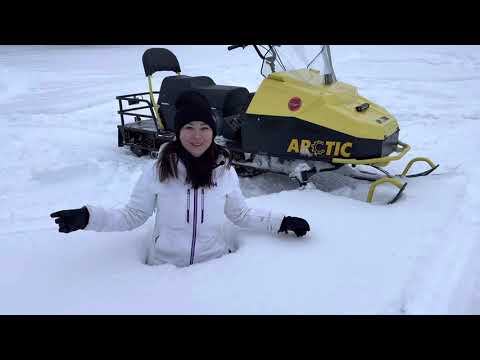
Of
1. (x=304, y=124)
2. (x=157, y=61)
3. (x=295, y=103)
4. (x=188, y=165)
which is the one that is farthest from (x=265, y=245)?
(x=157, y=61)

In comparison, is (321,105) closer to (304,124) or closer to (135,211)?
(304,124)

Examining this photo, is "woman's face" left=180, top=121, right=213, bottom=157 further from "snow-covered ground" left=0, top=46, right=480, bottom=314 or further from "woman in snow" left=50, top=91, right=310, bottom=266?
"snow-covered ground" left=0, top=46, right=480, bottom=314

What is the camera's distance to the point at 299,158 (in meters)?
3.86

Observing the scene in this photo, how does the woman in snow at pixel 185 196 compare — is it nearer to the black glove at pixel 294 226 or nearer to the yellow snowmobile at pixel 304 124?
the black glove at pixel 294 226

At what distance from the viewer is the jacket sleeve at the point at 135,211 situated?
212 centimetres

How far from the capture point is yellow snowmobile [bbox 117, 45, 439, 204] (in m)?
3.56

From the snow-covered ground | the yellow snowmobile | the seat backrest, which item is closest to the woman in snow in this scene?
the snow-covered ground

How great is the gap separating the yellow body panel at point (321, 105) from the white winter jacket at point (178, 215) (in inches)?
61.1

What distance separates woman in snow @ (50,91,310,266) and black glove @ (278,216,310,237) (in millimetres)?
307

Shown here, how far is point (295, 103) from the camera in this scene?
3752 millimetres

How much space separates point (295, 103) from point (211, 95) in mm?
1124

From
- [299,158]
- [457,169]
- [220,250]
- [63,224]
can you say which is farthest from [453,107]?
[63,224]

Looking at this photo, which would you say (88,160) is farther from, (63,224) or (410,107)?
(410,107)

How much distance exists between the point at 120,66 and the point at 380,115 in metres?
10.9
